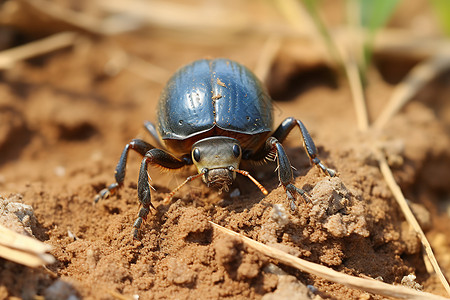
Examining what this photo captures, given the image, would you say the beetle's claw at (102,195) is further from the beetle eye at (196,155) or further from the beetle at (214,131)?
the beetle eye at (196,155)

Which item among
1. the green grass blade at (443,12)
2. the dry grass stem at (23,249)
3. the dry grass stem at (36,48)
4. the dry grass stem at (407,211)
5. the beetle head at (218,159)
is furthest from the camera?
the green grass blade at (443,12)

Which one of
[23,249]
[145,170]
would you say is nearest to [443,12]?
[145,170]

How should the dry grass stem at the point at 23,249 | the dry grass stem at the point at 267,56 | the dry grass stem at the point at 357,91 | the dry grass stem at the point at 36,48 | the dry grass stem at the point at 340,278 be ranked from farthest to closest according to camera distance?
the dry grass stem at the point at 267,56
the dry grass stem at the point at 36,48
the dry grass stem at the point at 357,91
the dry grass stem at the point at 340,278
the dry grass stem at the point at 23,249

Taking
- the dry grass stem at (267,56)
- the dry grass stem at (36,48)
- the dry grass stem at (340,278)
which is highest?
the dry grass stem at (267,56)

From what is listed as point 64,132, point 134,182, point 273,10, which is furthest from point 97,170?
point 273,10

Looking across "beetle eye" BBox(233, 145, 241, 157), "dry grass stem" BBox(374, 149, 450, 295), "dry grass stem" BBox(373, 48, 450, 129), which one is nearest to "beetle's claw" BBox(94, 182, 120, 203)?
"beetle eye" BBox(233, 145, 241, 157)

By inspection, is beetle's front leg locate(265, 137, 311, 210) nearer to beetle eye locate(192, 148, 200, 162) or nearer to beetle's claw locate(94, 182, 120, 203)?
beetle eye locate(192, 148, 200, 162)

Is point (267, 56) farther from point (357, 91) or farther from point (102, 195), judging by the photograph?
point (102, 195)

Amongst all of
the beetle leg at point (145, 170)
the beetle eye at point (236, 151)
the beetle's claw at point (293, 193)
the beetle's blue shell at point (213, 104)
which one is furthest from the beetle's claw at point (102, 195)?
the beetle's claw at point (293, 193)
